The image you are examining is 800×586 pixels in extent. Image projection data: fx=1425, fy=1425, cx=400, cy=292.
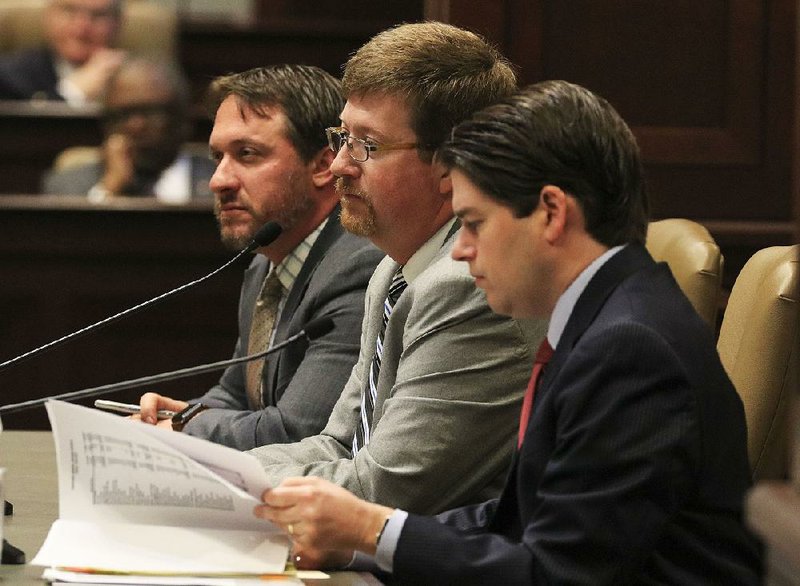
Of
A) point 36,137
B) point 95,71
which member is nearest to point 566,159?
point 36,137

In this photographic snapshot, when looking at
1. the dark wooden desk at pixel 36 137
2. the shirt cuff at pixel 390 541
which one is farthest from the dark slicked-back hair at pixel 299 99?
the dark wooden desk at pixel 36 137

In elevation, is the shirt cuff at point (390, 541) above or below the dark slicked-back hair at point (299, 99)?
below

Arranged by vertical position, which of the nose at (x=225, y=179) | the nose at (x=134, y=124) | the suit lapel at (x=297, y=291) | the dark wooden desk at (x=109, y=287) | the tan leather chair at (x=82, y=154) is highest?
the nose at (x=225, y=179)

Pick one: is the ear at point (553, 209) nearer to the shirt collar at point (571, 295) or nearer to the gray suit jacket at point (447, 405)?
the shirt collar at point (571, 295)

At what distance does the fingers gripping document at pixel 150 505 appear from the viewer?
1.48m

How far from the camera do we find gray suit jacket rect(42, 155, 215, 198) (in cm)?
517

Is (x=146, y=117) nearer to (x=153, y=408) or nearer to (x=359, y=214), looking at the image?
(x=153, y=408)

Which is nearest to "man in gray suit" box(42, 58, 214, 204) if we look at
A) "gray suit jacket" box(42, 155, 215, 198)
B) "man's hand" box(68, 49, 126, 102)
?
"gray suit jacket" box(42, 155, 215, 198)

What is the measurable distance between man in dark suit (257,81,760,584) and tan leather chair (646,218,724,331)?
0.58 meters

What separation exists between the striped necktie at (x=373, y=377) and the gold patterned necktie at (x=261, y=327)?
63cm

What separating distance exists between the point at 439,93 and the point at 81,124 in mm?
3680

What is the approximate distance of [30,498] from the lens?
2078 mm

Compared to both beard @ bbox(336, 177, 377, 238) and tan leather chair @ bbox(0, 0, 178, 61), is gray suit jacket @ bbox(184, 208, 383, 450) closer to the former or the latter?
beard @ bbox(336, 177, 377, 238)

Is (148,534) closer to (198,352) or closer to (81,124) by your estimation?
(198,352)
